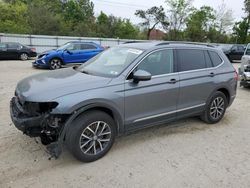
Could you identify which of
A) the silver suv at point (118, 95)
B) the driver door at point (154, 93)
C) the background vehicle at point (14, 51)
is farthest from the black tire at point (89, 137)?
the background vehicle at point (14, 51)

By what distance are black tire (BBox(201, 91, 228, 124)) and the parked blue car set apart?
9.29 metres

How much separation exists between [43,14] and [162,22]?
21.2 metres

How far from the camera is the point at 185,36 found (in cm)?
4125

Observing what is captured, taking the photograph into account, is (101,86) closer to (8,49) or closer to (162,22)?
(8,49)

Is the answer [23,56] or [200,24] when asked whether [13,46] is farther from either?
[200,24]

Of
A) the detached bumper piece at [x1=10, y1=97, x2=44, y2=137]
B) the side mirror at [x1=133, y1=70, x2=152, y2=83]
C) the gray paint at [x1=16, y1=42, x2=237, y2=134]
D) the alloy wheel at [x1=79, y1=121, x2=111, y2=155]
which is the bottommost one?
the alloy wheel at [x1=79, y1=121, x2=111, y2=155]

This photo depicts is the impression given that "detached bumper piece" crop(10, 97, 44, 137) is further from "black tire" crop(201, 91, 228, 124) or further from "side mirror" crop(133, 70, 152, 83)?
"black tire" crop(201, 91, 228, 124)

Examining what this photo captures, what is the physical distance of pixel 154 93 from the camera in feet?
13.2

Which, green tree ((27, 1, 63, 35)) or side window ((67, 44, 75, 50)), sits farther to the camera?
green tree ((27, 1, 63, 35))

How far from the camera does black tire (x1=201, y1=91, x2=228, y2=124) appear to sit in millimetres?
5008

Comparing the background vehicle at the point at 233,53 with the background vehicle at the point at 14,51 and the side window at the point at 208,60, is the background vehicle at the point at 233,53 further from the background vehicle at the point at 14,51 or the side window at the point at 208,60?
the side window at the point at 208,60

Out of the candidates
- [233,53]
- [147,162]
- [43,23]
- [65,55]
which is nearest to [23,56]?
[65,55]

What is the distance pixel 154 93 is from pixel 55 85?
1.57 metres

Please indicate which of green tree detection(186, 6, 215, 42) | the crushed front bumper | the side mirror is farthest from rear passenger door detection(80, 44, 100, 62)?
green tree detection(186, 6, 215, 42)
